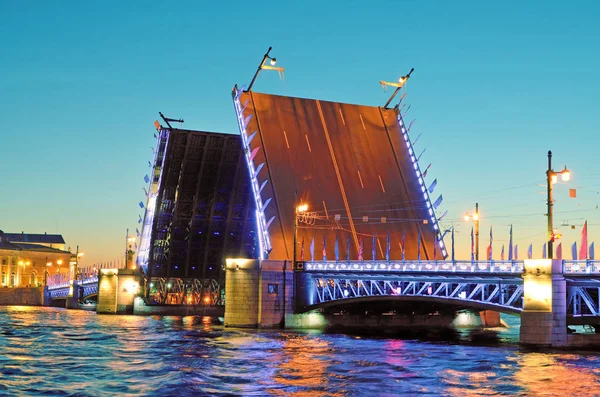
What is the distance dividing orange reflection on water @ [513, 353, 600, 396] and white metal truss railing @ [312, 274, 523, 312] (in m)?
5.20

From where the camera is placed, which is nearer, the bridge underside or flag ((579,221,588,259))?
flag ((579,221,588,259))

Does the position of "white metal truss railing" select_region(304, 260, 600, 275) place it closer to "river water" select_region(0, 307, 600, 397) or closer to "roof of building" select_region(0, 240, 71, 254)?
"river water" select_region(0, 307, 600, 397)

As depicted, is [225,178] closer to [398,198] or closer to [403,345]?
[398,198]

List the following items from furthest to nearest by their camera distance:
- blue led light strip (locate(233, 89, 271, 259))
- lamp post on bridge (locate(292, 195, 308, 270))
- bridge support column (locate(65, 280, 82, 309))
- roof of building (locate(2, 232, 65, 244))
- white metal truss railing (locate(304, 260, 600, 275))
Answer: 1. roof of building (locate(2, 232, 65, 244))
2. bridge support column (locate(65, 280, 82, 309))
3. blue led light strip (locate(233, 89, 271, 259))
4. lamp post on bridge (locate(292, 195, 308, 270))
5. white metal truss railing (locate(304, 260, 600, 275))

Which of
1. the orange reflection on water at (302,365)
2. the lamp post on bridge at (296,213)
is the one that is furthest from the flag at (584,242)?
the lamp post on bridge at (296,213)

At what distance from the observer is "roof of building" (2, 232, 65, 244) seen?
6252 inches

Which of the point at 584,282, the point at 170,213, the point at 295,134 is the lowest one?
the point at 584,282

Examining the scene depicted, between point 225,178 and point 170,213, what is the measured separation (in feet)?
18.9

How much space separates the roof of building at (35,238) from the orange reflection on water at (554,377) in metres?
138

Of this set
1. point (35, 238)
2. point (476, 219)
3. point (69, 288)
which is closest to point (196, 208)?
point (476, 219)

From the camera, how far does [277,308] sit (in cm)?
5191

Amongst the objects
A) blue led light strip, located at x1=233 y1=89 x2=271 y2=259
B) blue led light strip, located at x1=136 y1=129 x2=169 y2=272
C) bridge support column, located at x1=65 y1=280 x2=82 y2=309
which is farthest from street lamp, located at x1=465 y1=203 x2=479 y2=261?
bridge support column, located at x1=65 y1=280 x2=82 y2=309

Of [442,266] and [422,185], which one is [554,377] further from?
[422,185]

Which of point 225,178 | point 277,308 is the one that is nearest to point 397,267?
point 277,308
